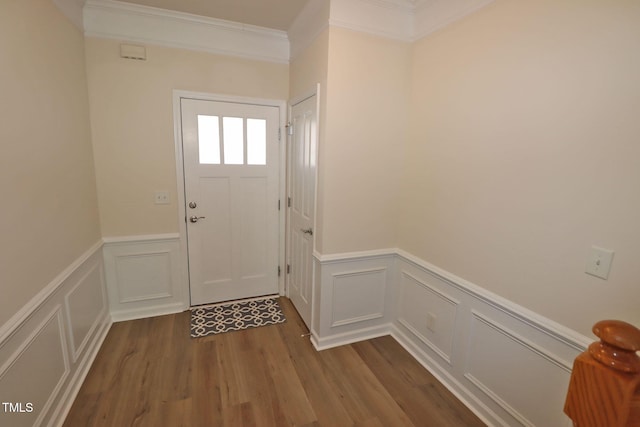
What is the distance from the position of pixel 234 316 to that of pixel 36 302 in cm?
155

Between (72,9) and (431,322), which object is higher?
(72,9)

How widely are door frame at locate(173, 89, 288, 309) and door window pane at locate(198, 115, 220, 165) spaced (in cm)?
16

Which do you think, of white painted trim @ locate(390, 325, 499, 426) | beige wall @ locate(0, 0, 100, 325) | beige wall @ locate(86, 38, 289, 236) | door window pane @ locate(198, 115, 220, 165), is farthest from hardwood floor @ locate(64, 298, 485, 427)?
door window pane @ locate(198, 115, 220, 165)

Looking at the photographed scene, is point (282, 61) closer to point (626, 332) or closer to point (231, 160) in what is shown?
point (231, 160)

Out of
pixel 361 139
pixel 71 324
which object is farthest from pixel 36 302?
pixel 361 139

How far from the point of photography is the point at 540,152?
4.67 ft

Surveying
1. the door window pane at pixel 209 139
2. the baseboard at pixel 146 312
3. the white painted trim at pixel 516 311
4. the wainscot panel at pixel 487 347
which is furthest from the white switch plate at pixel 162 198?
the white painted trim at pixel 516 311

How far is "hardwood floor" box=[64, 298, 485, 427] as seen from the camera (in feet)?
5.73

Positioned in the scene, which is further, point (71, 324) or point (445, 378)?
Answer: point (445, 378)

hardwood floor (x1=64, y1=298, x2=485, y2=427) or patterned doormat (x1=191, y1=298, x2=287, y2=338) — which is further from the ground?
patterned doormat (x1=191, y1=298, x2=287, y2=338)

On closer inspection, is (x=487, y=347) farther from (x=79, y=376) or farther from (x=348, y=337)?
(x=79, y=376)

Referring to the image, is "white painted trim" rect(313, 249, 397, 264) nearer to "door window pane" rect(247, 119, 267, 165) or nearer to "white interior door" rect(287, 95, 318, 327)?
"white interior door" rect(287, 95, 318, 327)

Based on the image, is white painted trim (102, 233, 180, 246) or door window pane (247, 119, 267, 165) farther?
door window pane (247, 119, 267, 165)

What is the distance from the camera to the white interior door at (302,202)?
7.82 ft
